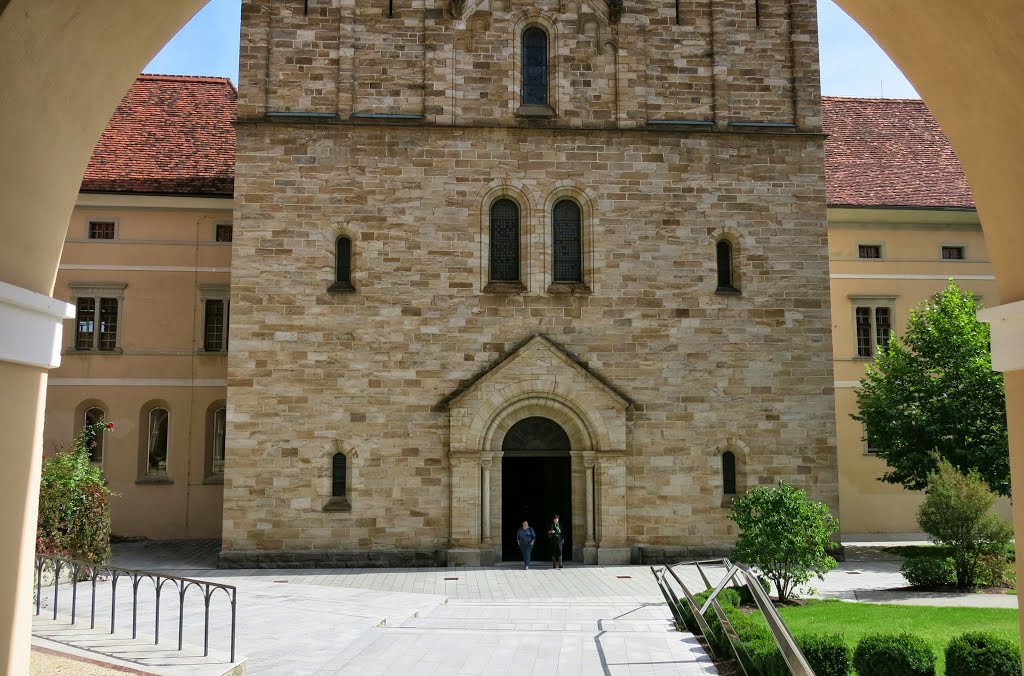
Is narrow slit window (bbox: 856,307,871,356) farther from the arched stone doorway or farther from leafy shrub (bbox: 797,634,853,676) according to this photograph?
leafy shrub (bbox: 797,634,853,676)

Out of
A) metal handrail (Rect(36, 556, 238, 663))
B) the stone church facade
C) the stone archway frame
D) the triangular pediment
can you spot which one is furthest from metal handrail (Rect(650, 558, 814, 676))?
the stone church facade

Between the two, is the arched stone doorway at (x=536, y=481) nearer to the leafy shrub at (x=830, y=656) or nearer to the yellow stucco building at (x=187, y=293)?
the yellow stucco building at (x=187, y=293)

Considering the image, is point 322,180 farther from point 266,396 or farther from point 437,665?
point 437,665

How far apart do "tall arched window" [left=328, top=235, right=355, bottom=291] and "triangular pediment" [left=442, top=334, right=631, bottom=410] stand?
4162 mm

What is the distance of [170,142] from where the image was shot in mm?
30141

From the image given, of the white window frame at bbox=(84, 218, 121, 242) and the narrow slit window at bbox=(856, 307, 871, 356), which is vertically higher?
the white window frame at bbox=(84, 218, 121, 242)

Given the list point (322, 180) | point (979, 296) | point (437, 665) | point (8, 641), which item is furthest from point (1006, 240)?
point (979, 296)

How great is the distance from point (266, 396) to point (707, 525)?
1151cm

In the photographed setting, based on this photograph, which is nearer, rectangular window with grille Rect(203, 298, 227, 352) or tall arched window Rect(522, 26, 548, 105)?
tall arched window Rect(522, 26, 548, 105)

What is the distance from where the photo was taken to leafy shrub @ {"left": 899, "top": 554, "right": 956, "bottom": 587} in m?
18.9

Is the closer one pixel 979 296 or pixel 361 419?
pixel 361 419

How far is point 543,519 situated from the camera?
24500 millimetres

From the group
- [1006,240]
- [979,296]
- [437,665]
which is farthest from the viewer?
Result: [979,296]

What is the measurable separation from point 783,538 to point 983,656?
6.73 metres
